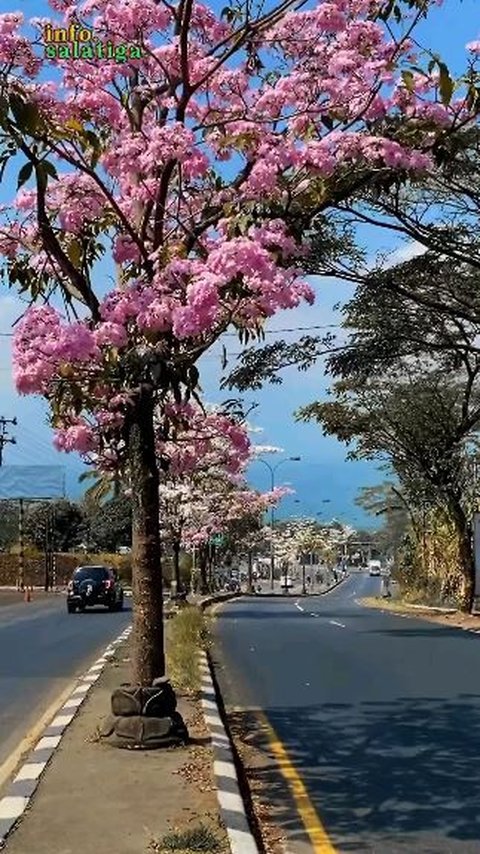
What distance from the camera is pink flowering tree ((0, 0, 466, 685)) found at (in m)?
8.52

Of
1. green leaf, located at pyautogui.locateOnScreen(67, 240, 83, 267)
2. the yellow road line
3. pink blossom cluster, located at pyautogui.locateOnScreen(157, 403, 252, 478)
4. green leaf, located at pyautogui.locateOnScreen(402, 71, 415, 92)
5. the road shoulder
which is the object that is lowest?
the yellow road line

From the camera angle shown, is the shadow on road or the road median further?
the shadow on road

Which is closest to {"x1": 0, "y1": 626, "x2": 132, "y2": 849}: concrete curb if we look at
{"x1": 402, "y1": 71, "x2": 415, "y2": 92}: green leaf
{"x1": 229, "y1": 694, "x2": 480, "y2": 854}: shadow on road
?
{"x1": 229, "y1": 694, "x2": 480, "y2": 854}: shadow on road

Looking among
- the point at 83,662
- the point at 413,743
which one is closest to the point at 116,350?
the point at 413,743

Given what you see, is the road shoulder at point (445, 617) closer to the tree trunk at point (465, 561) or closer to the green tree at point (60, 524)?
the tree trunk at point (465, 561)

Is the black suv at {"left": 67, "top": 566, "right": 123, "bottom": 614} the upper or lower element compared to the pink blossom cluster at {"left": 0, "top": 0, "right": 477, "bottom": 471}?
lower

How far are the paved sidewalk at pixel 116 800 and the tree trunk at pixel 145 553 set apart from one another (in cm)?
80

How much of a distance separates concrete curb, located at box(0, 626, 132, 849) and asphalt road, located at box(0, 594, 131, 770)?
1.19 feet

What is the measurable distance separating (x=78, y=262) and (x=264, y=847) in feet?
17.4

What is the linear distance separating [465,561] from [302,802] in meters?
27.3

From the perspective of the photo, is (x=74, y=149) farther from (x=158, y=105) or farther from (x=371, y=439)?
(x=371, y=439)

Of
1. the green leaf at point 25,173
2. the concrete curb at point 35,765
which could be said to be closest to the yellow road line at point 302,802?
the concrete curb at point 35,765

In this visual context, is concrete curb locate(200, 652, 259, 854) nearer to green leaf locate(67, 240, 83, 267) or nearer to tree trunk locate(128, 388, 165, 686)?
tree trunk locate(128, 388, 165, 686)

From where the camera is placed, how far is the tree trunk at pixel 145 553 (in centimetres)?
979
